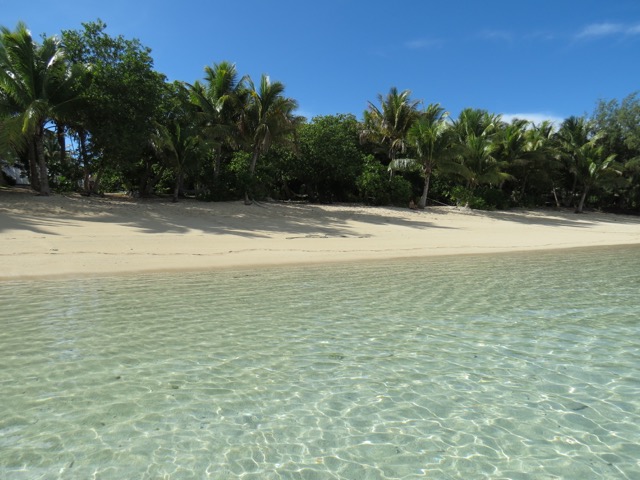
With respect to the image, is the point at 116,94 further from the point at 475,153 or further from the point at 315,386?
the point at 475,153

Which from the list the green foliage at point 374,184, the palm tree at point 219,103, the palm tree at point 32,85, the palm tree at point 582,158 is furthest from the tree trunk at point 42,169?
the palm tree at point 582,158

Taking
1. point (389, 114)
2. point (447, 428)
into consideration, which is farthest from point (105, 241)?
point (389, 114)

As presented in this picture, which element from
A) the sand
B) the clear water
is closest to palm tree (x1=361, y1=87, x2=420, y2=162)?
the sand

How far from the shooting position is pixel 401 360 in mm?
4520

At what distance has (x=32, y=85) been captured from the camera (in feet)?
56.2

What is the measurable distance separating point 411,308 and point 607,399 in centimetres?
330

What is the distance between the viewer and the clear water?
2779 millimetres

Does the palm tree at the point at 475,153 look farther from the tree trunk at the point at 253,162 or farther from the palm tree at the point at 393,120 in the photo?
the tree trunk at the point at 253,162

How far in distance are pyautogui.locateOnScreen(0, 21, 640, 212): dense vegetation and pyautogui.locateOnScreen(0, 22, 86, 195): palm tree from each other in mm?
49

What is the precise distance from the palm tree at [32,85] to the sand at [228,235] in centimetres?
278

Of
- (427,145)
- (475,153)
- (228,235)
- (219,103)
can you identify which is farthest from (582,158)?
(228,235)

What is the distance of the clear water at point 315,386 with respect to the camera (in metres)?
2.78

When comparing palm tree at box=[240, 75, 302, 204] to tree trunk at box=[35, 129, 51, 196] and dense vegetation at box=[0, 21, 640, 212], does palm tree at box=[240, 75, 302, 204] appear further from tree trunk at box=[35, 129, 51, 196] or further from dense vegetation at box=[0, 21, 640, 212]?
tree trunk at box=[35, 129, 51, 196]

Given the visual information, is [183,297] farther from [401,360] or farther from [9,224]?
[9,224]
